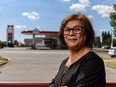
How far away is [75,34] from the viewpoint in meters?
3.25

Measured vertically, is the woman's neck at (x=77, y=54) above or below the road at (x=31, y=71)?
above

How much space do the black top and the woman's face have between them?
0.47 feet

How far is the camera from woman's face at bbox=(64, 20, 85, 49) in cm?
324

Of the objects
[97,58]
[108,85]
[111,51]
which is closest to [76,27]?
[97,58]

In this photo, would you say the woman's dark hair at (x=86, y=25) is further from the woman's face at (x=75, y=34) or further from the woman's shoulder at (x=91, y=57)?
the woman's shoulder at (x=91, y=57)

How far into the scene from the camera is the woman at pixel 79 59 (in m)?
2.99

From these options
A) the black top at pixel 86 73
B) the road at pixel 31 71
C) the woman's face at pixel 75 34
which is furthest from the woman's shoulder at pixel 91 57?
the road at pixel 31 71

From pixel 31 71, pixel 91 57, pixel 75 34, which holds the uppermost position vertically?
pixel 75 34

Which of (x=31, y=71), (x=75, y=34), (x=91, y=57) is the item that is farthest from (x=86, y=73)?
(x=31, y=71)

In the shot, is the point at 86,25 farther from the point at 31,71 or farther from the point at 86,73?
the point at 31,71

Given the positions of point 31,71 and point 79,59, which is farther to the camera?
point 31,71

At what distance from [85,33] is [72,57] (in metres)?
0.24

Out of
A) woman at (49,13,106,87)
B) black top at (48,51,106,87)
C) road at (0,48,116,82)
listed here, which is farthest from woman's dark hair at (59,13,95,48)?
road at (0,48,116,82)

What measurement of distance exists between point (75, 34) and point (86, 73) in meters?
0.42
